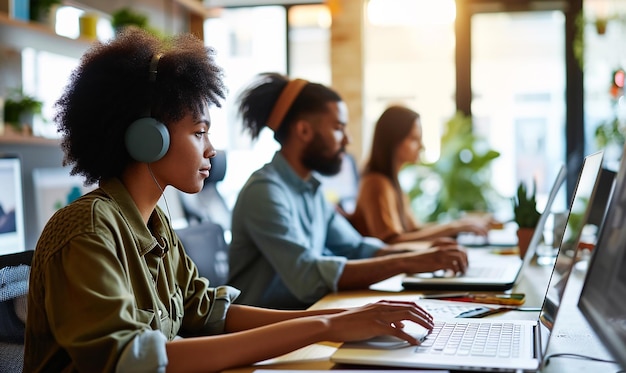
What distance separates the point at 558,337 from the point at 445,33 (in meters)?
4.71

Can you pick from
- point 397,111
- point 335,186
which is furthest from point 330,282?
point 335,186

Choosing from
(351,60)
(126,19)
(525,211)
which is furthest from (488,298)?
(351,60)

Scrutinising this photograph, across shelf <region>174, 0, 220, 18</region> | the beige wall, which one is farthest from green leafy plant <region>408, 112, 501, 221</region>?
shelf <region>174, 0, 220, 18</region>

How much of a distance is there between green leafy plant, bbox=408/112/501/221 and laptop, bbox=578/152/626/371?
4.36 meters

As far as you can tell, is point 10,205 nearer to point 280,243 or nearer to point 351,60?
point 280,243

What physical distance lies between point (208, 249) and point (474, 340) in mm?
1064

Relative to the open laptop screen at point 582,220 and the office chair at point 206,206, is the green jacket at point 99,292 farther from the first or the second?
the office chair at point 206,206

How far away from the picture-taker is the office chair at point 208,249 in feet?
6.40

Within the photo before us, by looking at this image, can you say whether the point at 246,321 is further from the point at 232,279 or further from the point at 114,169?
the point at 232,279

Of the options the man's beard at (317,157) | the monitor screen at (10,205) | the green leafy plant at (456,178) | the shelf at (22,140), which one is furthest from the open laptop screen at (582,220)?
the green leafy plant at (456,178)

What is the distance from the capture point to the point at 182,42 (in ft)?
4.54

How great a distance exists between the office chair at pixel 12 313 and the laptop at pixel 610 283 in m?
0.86

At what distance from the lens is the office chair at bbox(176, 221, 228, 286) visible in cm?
195

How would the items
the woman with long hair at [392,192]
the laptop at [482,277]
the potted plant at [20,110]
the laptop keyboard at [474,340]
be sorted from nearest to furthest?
the laptop keyboard at [474,340] → the laptop at [482,277] → the potted plant at [20,110] → the woman with long hair at [392,192]
